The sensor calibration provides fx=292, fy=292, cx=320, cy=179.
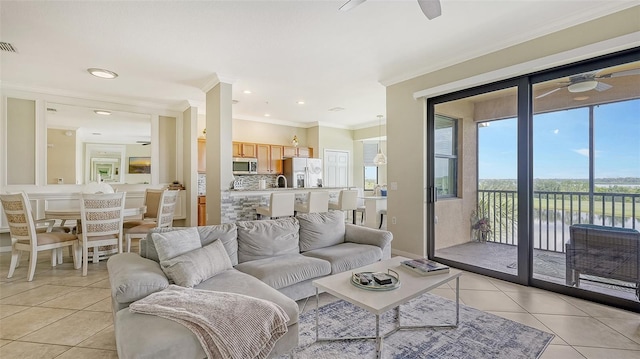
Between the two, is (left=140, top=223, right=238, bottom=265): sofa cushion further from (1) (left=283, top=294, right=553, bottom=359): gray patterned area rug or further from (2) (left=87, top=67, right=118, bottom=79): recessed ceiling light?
(2) (left=87, top=67, right=118, bottom=79): recessed ceiling light

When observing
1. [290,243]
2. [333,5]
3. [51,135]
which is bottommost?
[290,243]

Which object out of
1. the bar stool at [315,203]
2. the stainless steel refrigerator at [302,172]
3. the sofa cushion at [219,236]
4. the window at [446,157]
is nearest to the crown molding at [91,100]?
the stainless steel refrigerator at [302,172]

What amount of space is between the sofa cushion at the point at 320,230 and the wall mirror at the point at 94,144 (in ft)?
14.0

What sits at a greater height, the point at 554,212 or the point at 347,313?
the point at 554,212

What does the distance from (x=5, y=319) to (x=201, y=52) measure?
123 inches

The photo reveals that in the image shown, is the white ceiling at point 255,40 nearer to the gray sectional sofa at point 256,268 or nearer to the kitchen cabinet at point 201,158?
the kitchen cabinet at point 201,158

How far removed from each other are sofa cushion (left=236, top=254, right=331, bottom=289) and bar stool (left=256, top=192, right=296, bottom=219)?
1605 millimetres

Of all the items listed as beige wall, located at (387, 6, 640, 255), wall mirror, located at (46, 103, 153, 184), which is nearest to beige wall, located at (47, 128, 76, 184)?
wall mirror, located at (46, 103, 153, 184)

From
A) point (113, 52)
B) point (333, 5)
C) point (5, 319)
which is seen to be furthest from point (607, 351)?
point (113, 52)

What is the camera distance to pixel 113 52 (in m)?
3.50

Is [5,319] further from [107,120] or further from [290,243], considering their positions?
[107,120]

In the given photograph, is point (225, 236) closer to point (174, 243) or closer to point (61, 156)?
point (174, 243)

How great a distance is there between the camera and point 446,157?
4.08m

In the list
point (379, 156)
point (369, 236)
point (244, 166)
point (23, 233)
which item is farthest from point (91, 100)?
point (379, 156)
